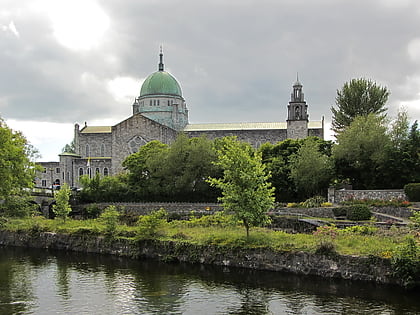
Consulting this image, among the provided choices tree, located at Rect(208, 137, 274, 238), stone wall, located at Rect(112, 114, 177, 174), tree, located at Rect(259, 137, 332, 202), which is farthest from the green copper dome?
tree, located at Rect(208, 137, 274, 238)

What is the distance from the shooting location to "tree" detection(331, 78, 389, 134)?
204 feet

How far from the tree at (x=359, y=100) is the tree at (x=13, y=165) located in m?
39.4

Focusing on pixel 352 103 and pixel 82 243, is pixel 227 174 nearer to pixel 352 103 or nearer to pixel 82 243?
pixel 82 243

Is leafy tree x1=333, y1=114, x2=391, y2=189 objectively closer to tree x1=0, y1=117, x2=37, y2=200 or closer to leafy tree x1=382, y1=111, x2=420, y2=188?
leafy tree x1=382, y1=111, x2=420, y2=188

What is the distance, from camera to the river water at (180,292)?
18.3 m

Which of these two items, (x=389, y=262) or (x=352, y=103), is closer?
(x=389, y=262)

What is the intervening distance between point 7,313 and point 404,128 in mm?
38101

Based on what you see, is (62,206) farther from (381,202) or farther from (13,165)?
(381,202)

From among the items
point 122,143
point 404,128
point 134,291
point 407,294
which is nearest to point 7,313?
point 134,291

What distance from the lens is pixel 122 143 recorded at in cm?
7838

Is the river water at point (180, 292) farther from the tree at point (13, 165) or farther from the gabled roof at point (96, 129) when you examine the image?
the gabled roof at point (96, 129)

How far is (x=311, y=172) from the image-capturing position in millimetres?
44812

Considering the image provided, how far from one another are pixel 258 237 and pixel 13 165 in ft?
81.0

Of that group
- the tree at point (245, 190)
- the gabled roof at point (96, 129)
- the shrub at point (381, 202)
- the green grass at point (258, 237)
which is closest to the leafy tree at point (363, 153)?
the shrub at point (381, 202)
